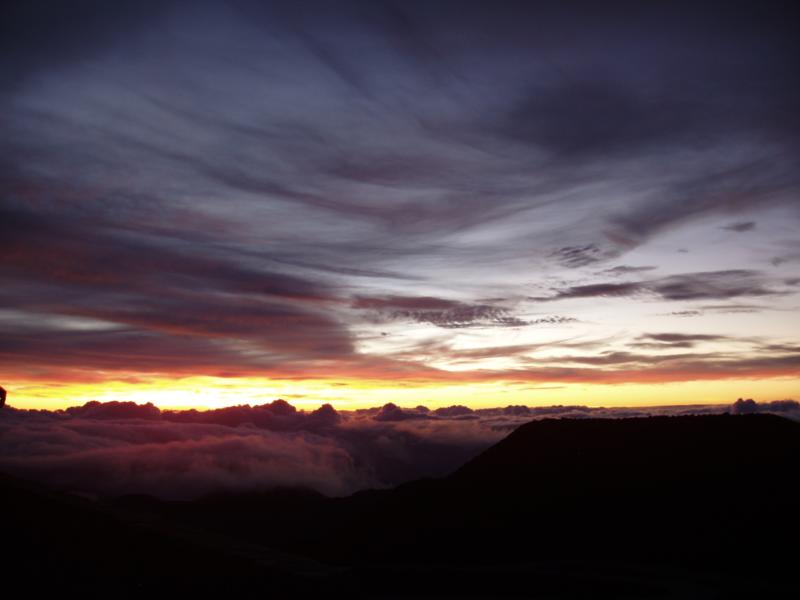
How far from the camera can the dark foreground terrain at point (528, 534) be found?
21.2 meters

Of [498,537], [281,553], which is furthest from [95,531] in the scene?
[498,537]

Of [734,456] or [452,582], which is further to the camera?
[734,456]

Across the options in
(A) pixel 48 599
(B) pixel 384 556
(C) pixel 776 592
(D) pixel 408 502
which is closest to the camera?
(A) pixel 48 599

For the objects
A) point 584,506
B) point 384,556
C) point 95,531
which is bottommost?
point 384,556

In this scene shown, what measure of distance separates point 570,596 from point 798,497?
3320 centimetres

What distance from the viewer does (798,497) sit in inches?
1821

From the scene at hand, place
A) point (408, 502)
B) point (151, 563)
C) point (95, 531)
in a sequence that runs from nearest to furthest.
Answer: point (151, 563) → point (95, 531) → point (408, 502)

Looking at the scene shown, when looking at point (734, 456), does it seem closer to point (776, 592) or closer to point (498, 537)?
point (498, 537)

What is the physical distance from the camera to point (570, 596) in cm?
2397

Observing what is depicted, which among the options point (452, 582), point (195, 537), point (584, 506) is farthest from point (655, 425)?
point (195, 537)

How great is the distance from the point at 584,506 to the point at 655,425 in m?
18.1

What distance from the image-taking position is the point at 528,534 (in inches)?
2162

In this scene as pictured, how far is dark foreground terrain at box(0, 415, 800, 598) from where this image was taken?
21.2 m

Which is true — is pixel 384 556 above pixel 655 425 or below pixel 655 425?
below
